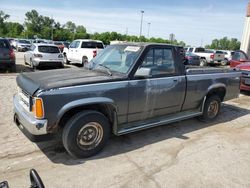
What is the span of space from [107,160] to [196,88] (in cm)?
268

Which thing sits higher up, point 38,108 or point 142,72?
point 142,72

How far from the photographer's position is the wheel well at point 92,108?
3.75 meters

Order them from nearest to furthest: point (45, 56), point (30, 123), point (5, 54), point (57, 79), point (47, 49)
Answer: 1. point (30, 123)
2. point (57, 79)
3. point (5, 54)
4. point (45, 56)
5. point (47, 49)

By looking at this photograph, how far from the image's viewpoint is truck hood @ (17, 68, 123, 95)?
3514mm

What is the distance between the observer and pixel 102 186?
3201 millimetres

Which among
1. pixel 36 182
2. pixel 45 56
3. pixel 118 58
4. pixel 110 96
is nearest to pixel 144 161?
pixel 110 96

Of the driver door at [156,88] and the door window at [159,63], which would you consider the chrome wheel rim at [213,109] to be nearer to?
the driver door at [156,88]

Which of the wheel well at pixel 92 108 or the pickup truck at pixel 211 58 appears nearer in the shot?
the wheel well at pixel 92 108

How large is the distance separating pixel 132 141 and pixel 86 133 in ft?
3.80

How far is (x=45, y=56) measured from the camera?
13.2m

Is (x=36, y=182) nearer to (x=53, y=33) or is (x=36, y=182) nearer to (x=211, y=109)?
(x=211, y=109)

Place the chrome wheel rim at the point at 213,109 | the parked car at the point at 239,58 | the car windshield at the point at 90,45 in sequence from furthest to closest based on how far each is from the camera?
the car windshield at the point at 90,45 → the parked car at the point at 239,58 → the chrome wheel rim at the point at 213,109

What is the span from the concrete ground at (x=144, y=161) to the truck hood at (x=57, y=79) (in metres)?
1.13

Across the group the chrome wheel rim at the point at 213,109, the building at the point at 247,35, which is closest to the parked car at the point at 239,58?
the building at the point at 247,35
